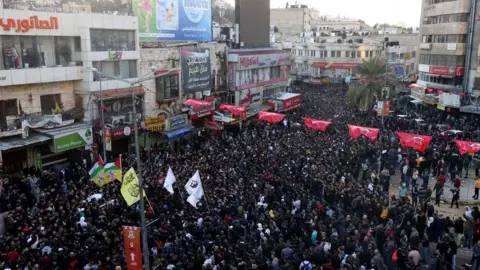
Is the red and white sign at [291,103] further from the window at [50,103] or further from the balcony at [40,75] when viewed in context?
the window at [50,103]

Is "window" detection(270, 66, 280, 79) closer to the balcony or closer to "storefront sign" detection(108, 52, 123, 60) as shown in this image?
"storefront sign" detection(108, 52, 123, 60)

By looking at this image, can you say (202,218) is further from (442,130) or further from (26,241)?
(442,130)

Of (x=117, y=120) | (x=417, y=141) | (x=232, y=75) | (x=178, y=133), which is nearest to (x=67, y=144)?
(x=117, y=120)

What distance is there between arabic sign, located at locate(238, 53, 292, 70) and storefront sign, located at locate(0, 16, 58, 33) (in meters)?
17.8

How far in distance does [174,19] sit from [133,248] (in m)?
27.6

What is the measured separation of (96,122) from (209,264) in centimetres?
1729

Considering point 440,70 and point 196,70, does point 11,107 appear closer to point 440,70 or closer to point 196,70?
point 196,70

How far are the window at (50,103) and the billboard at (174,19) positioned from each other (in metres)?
9.58

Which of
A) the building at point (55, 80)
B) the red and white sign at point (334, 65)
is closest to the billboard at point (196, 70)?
the building at point (55, 80)

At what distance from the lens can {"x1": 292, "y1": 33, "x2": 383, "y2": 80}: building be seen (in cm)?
7044

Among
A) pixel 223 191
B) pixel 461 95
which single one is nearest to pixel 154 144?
pixel 223 191

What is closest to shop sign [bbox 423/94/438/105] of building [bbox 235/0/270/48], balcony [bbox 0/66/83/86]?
building [bbox 235/0/270/48]

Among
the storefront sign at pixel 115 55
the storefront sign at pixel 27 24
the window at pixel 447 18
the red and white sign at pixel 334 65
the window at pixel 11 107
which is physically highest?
the window at pixel 447 18

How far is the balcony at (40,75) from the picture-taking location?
76.4 ft
